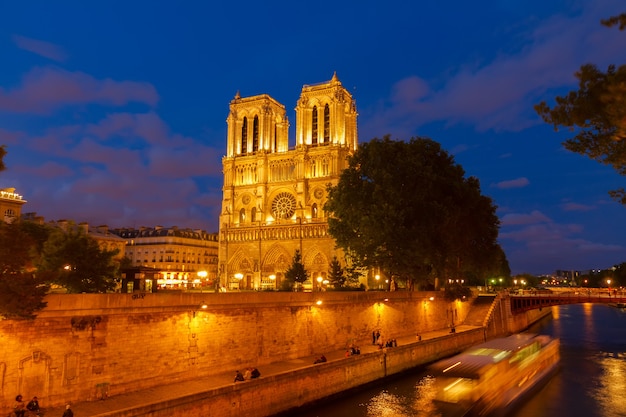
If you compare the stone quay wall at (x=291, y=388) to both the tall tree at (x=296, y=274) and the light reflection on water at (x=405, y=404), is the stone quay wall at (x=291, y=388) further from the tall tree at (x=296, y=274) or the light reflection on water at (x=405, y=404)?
the tall tree at (x=296, y=274)

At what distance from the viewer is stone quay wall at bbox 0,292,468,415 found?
14.7 meters

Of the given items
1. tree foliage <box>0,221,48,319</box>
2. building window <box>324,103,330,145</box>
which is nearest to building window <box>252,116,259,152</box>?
building window <box>324,103,330,145</box>

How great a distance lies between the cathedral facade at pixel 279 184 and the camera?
209ft

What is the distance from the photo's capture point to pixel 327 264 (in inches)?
2421

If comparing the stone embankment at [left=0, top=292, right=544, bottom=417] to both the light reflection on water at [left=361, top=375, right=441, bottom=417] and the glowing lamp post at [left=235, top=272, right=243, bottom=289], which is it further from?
the glowing lamp post at [left=235, top=272, right=243, bottom=289]

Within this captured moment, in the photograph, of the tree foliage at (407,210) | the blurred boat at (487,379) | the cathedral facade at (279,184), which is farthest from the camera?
the cathedral facade at (279,184)

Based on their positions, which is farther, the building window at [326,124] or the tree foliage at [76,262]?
the building window at [326,124]

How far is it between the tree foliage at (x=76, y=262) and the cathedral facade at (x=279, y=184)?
32008 mm

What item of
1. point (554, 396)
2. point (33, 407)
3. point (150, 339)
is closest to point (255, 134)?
point (554, 396)

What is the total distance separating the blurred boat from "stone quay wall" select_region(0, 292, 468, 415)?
4.97 meters

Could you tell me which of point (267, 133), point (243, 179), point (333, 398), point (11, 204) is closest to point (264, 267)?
point (243, 179)

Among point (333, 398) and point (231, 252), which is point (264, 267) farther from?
point (333, 398)

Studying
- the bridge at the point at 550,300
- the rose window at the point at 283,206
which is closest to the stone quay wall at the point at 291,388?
the bridge at the point at 550,300

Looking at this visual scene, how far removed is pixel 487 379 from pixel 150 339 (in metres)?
12.2
